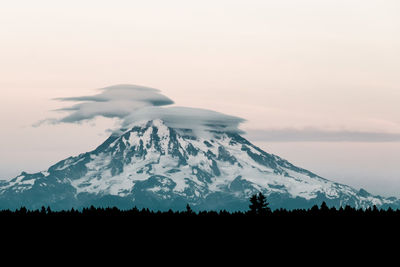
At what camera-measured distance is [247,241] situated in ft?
429

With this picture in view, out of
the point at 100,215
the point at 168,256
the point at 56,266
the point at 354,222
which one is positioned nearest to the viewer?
the point at 56,266

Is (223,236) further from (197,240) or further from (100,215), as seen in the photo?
(100,215)

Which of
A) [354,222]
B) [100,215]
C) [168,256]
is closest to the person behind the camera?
[168,256]

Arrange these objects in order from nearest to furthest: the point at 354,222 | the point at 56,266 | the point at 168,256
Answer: the point at 56,266 → the point at 168,256 → the point at 354,222

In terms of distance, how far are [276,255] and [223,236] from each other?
1433cm

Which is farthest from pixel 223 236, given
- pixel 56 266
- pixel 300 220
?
pixel 56 266

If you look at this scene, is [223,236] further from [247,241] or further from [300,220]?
[300,220]

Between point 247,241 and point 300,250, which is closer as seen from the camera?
point 300,250

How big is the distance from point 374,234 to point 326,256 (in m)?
12.2

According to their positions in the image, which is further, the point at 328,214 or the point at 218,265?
the point at 328,214

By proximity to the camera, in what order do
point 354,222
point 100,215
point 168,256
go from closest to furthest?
point 168,256 < point 354,222 < point 100,215

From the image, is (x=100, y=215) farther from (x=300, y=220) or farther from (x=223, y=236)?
(x=300, y=220)

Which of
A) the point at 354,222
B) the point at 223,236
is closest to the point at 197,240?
the point at 223,236

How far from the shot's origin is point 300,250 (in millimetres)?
122250
